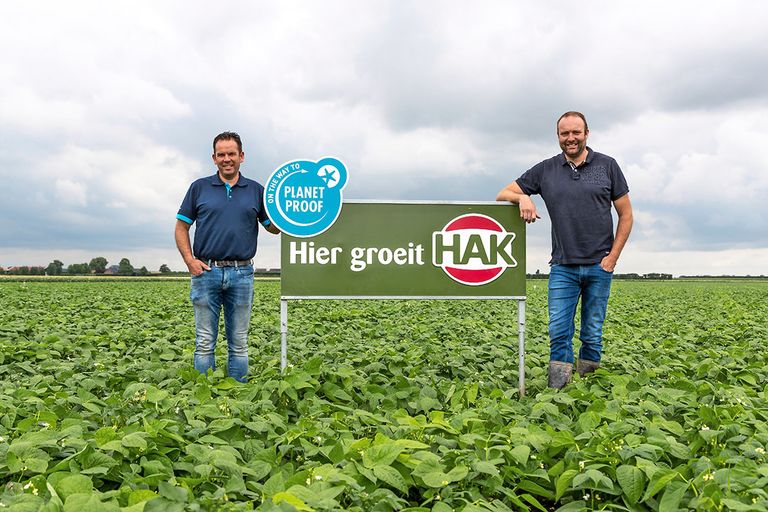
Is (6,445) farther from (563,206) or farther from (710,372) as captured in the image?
(710,372)

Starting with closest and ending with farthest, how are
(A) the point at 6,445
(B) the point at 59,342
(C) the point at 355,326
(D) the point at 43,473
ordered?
(D) the point at 43,473 < (A) the point at 6,445 < (B) the point at 59,342 < (C) the point at 355,326

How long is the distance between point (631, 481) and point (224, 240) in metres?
3.92

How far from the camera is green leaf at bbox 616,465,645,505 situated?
3.02m

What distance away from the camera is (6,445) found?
3471 mm

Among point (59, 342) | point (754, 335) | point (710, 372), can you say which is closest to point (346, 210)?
point (710, 372)

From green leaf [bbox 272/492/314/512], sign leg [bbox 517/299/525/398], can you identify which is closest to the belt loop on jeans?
sign leg [bbox 517/299/525/398]

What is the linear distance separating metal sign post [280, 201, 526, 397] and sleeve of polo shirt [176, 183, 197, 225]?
3.03 feet

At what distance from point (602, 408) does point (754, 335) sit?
691 centimetres

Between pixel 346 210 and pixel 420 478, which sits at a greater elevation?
pixel 346 210

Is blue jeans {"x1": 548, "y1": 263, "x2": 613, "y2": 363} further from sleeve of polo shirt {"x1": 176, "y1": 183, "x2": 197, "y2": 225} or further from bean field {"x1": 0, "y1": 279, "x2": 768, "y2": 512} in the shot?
sleeve of polo shirt {"x1": 176, "y1": 183, "x2": 197, "y2": 225}

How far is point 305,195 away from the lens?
5637 mm

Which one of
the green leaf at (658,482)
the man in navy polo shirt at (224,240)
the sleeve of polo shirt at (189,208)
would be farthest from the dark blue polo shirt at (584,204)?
the sleeve of polo shirt at (189,208)

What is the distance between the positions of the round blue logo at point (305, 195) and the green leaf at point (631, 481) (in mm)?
3515

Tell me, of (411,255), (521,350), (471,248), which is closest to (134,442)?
(411,255)
